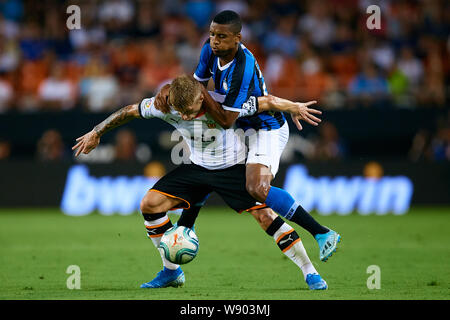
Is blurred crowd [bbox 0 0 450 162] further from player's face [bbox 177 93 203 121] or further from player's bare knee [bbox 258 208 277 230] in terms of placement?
player's face [bbox 177 93 203 121]

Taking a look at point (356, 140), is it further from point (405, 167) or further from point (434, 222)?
point (434, 222)

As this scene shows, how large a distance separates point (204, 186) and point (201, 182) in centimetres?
8

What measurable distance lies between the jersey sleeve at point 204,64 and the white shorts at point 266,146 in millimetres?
704

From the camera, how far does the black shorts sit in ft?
23.0

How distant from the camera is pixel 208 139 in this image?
280 inches

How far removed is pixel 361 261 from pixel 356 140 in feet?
24.8

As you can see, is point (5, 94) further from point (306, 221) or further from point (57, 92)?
point (306, 221)

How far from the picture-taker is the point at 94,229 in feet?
42.1

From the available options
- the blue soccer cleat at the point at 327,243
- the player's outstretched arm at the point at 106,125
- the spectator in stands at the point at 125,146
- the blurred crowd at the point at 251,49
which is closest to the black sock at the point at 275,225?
the blue soccer cleat at the point at 327,243

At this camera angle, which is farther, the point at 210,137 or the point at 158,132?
the point at 158,132

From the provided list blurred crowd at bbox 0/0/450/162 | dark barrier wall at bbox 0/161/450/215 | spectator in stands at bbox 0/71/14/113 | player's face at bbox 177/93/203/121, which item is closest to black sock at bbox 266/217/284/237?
player's face at bbox 177/93/203/121

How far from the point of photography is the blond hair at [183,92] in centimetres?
648
